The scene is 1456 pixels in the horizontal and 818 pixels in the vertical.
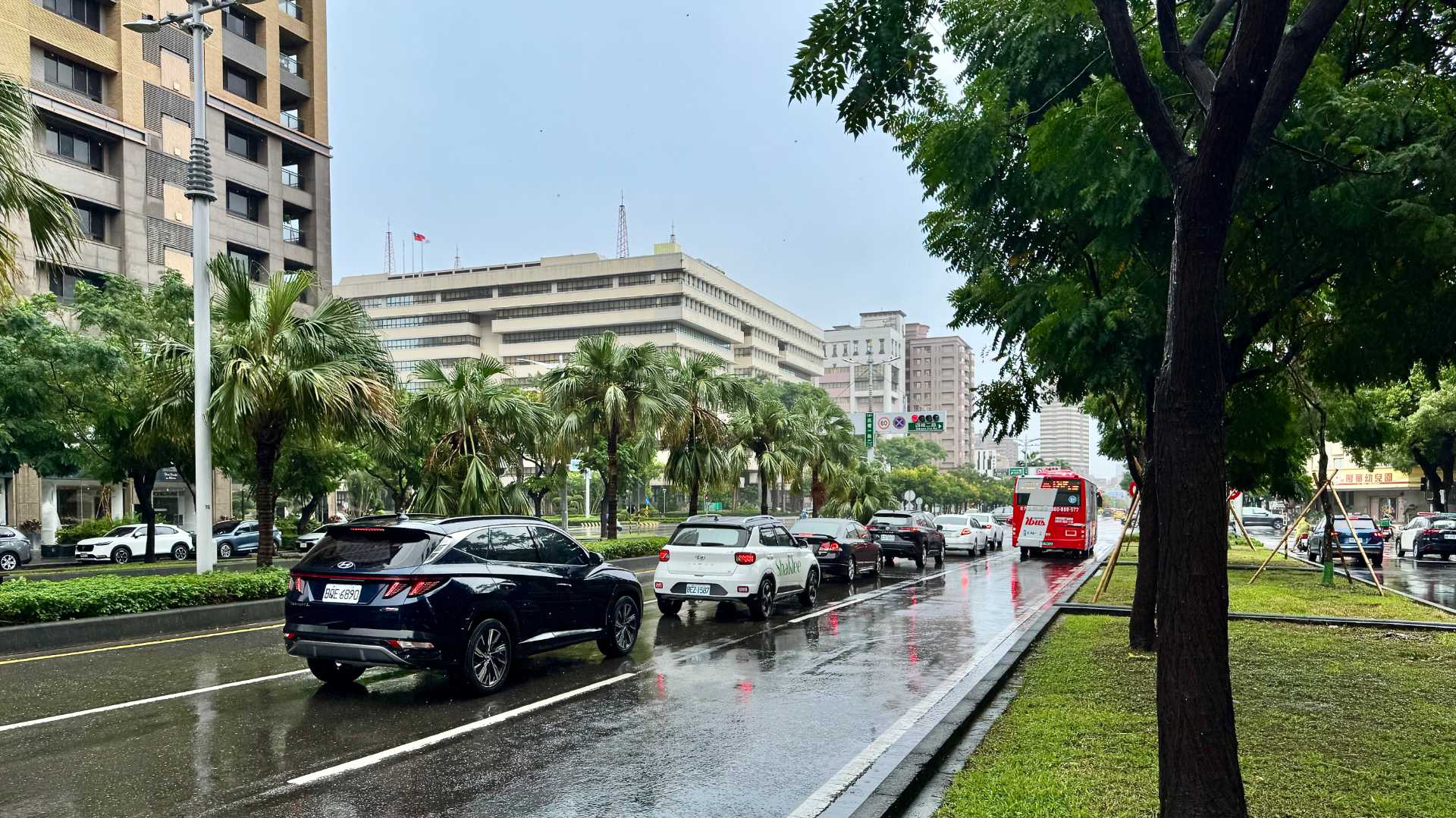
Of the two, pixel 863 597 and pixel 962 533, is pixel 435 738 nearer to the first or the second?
pixel 863 597

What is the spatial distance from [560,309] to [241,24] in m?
58.9

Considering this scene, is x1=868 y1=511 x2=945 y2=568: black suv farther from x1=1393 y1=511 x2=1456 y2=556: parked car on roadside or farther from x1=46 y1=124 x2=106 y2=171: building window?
x1=46 y1=124 x2=106 y2=171: building window

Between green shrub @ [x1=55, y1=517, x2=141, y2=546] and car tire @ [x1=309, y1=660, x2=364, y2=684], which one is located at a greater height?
car tire @ [x1=309, y1=660, x2=364, y2=684]

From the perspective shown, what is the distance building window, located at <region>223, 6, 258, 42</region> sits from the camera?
174 ft

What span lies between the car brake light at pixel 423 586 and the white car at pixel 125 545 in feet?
102

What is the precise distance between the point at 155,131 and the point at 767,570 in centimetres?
4559

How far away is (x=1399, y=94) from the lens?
7.80m

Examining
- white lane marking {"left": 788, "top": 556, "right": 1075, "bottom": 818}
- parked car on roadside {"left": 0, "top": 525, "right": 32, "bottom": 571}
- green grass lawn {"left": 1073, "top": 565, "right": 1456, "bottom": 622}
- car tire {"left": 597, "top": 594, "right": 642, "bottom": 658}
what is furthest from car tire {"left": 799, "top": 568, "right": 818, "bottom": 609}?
parked car on roadside {"left": 0, "top": 525, "right": 32, "bottom": 571}

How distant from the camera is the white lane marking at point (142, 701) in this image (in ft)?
26.5

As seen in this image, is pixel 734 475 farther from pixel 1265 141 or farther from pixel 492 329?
pixel 492 329

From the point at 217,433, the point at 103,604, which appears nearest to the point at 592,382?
the point at 217,433

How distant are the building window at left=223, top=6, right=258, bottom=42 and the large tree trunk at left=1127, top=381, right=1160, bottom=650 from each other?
182ft

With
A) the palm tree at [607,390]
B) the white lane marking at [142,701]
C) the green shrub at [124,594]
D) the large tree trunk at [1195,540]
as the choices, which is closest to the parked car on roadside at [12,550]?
the palm tree at [607,390]

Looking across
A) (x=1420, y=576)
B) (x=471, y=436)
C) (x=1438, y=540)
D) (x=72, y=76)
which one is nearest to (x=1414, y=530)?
(x=1438, y=540)
